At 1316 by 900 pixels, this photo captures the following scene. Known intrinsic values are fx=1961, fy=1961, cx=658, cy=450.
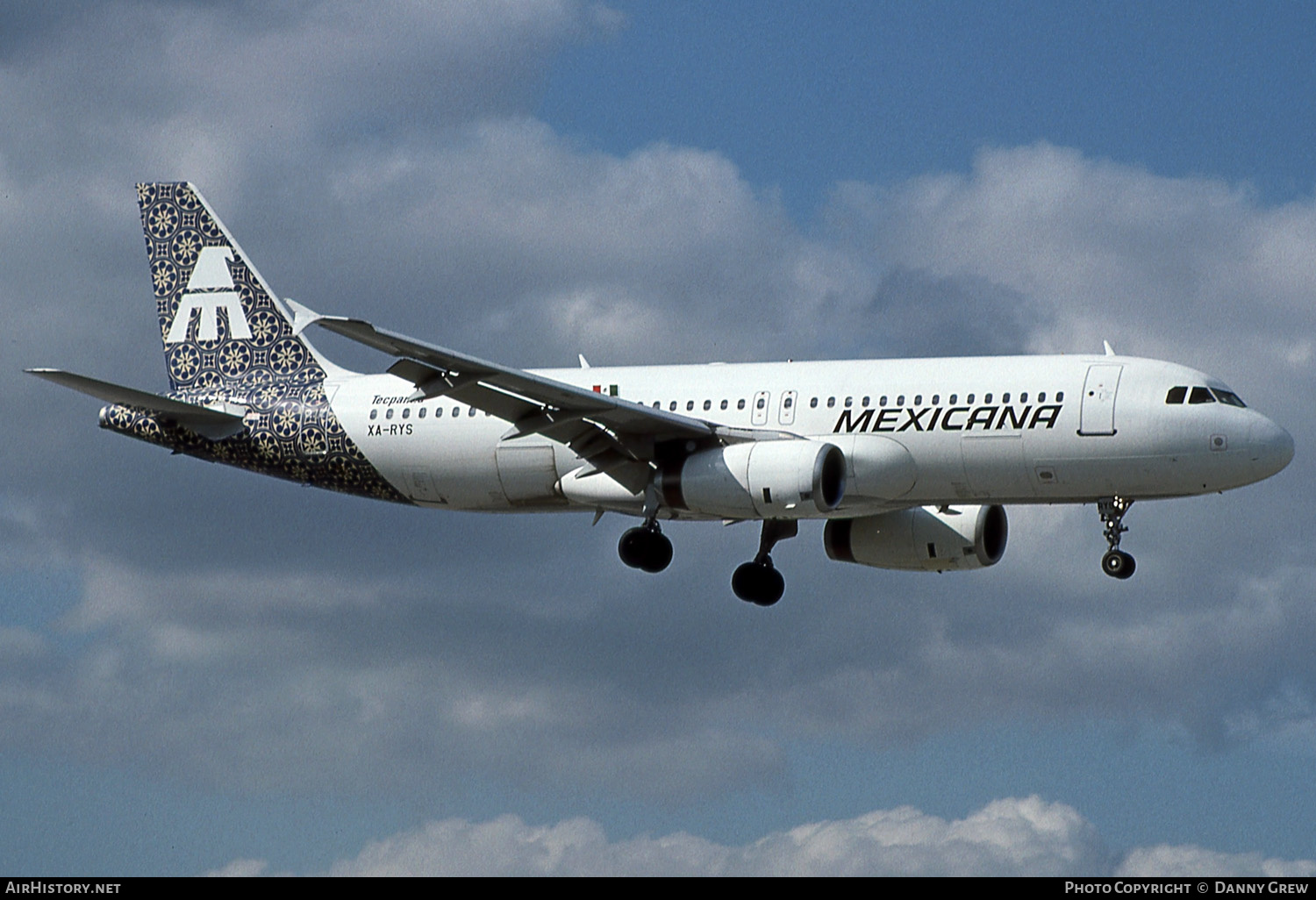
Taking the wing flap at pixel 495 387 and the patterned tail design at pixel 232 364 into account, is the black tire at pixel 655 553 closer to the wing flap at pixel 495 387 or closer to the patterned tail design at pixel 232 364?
the wing flap at pixel 495 387

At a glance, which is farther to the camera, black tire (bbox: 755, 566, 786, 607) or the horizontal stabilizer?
black tire (bbox: 755, 566, 786, 607)

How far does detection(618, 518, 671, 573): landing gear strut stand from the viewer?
144 feet

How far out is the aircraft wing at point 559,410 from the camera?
126 feet

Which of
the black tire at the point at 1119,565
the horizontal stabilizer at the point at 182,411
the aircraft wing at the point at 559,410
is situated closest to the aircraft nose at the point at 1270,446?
the black tire at the point at 1119,565

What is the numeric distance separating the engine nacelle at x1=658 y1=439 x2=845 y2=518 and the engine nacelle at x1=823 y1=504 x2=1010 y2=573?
276 inches

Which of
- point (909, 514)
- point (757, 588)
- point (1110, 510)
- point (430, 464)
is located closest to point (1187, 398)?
point (1110, 510)

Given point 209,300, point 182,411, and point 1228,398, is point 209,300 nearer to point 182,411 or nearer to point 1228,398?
point 182,411

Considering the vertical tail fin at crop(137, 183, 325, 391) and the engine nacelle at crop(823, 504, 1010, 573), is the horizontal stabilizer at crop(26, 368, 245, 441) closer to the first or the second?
the vertical tail fin at crop(137, 183, 325, 391)

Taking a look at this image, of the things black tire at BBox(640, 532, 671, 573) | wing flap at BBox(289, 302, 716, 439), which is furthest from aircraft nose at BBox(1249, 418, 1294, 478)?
black tire at BBox(640, 532, 671, 573)

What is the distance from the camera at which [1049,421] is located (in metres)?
40.4

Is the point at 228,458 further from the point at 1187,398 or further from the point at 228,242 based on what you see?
the point at 1187,398

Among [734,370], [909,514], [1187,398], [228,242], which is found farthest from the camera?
[228,242]

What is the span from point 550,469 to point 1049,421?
37.4ft
